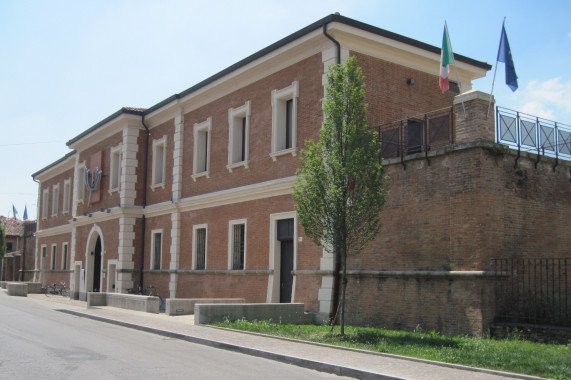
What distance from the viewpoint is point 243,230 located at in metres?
23.4

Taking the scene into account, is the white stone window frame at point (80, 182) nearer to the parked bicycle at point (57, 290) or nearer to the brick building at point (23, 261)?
the parked bicycle at point (57, 290)

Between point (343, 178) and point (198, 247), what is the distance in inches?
513

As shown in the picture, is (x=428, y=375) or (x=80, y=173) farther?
(x=80, y=173)

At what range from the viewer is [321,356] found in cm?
1163

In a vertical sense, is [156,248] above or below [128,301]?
above

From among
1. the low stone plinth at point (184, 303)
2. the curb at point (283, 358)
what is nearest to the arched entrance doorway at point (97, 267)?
the low stone plinth at point (184, 303)

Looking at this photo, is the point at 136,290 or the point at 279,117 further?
the point at 136,290


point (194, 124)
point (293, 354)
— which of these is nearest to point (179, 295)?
point (194, 124)

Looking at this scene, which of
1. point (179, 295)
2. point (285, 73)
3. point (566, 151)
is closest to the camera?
point (566, 151)

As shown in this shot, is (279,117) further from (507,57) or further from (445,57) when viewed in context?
(507,57)

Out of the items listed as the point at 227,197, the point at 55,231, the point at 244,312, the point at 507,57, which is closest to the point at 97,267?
the point at 55,231

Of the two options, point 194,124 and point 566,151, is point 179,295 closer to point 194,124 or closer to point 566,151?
point 194,124

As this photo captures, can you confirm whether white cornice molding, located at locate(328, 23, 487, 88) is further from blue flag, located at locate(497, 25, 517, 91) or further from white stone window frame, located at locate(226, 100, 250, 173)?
white stone window frame, located at locate(226, 100, 250, 173)

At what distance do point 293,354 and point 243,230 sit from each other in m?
11.7
